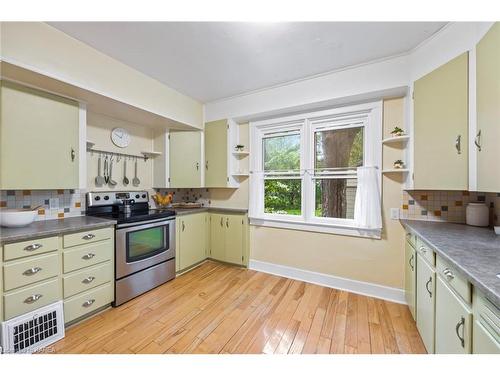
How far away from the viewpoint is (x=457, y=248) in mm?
1170

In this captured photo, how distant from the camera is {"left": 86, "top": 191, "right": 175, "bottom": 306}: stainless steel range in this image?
2.05 m

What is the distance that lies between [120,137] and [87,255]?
1572 millimetres

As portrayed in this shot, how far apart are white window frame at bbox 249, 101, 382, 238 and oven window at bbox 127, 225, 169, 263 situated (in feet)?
3.94

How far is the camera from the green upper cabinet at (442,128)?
→ 150cm

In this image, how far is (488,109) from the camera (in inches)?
49.6

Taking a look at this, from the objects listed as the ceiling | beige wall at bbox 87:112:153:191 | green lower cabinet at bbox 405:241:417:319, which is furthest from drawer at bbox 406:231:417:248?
beige wall at bbox 87:112:153:191

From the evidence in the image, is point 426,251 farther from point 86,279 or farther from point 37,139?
point 37,139

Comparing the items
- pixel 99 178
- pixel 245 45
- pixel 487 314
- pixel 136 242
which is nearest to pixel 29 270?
pixel 136 242

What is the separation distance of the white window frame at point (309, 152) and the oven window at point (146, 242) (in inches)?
47.3

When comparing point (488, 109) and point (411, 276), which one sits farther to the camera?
point (411, 276)

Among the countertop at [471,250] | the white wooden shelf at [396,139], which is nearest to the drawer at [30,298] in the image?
the countertop at [471,250]

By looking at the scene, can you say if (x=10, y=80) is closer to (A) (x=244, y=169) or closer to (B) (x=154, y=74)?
(B) (x=154, y=74)
